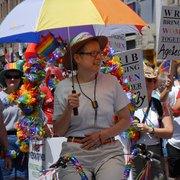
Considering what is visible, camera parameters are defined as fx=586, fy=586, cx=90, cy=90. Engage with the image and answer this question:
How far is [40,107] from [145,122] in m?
1.17

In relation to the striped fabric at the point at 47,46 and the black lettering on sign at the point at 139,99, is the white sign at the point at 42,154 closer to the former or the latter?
the black lettering on sign at the point at 139,99

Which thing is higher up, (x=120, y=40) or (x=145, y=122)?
(x=120, y=40)

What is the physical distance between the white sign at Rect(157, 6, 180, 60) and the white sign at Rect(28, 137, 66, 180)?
217 centimetres

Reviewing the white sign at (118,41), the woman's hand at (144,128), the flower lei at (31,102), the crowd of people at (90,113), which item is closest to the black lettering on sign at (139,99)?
the woman's hand at (144,128)

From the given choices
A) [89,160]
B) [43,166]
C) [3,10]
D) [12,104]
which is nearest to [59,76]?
[12,104]

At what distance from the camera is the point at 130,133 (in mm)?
5855

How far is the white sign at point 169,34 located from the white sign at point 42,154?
2.17 m

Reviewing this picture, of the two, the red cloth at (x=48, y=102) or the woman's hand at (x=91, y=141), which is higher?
the woman's hand at (x=91, y=141)

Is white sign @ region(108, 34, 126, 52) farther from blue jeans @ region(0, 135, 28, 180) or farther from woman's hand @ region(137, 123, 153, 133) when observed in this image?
woman's hand @ region(137, 123, 153, 133)

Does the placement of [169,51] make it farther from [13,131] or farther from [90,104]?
[90,104]

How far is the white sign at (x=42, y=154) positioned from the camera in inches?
239

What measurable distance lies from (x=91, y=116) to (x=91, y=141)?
0.64 ft

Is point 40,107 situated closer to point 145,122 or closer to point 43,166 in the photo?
point 43,166

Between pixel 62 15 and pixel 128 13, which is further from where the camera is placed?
pixel 128 13
